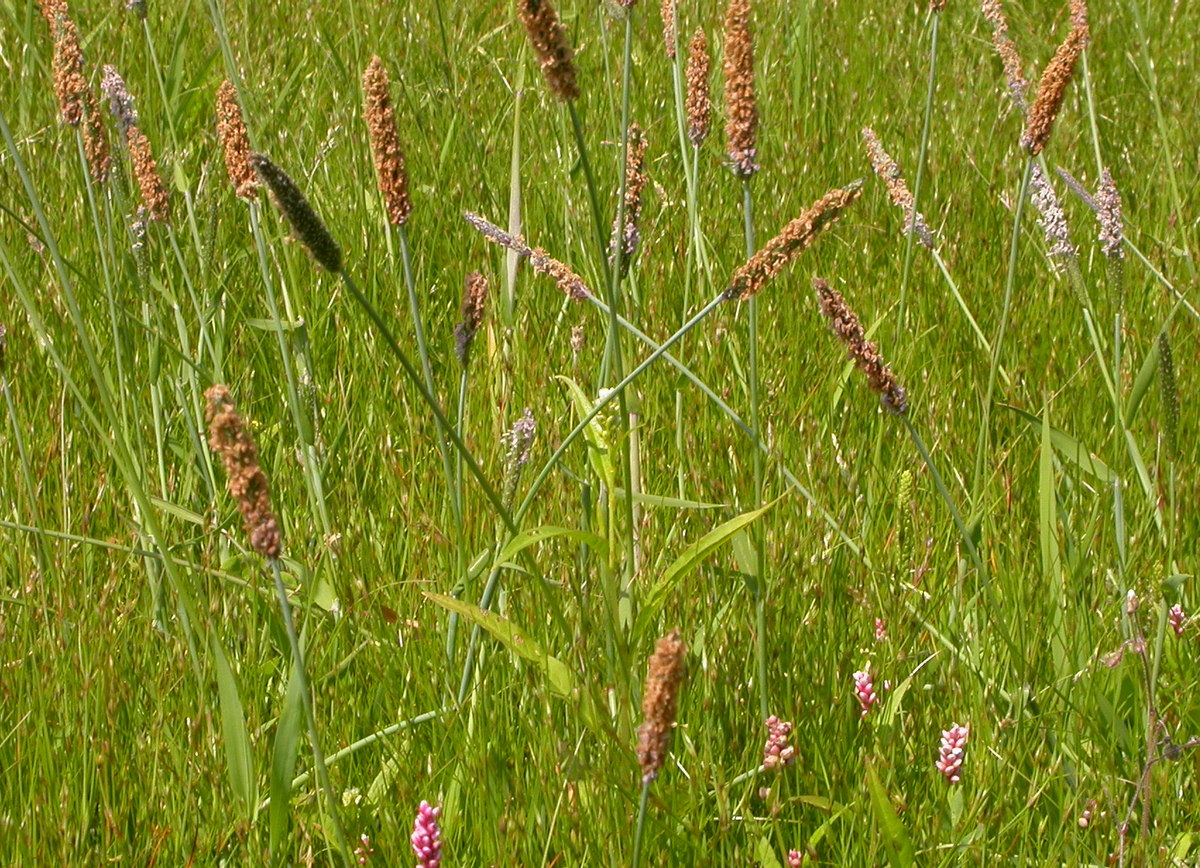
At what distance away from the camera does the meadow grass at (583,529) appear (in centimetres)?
128

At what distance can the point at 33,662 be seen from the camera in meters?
1.39

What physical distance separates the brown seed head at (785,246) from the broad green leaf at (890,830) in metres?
0.39

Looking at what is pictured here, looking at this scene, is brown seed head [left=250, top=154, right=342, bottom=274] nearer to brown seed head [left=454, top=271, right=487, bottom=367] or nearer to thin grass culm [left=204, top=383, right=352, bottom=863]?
thin grass culm [left=204, top=383, right=352, bottom=863]

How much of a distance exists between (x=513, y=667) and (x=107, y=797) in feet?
1.33

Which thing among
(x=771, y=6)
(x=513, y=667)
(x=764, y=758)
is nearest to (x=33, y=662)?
(x=513, y=667)

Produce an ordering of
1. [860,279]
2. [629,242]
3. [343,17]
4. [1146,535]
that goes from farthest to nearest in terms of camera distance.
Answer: [343,17]
[860,279]
[1146,535]
[629,242]

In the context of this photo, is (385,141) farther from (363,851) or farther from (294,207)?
(363,851)

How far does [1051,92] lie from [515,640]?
2.44 ft

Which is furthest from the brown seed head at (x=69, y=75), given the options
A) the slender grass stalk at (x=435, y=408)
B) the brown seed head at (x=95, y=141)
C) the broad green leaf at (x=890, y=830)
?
the broad green leaf at (x=890, y=830)

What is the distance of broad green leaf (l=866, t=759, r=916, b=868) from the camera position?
1123mm

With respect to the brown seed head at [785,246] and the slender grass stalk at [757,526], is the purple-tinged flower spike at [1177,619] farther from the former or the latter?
the brown seed head at [785,246]

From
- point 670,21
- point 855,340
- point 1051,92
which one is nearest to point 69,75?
point 670,21

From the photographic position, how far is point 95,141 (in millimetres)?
1653

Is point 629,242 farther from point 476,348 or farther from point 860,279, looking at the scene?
point 860,279
